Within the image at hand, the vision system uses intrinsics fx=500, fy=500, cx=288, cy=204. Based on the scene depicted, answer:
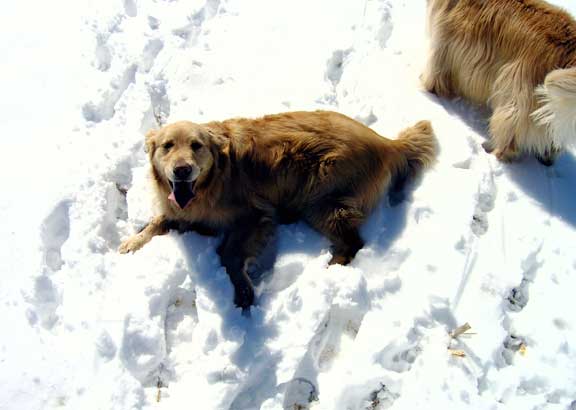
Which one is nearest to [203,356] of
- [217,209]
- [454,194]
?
[217,209]

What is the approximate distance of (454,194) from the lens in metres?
4.18

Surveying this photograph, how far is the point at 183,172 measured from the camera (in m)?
3.60

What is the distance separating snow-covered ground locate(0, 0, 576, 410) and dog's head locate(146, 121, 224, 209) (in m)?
0.51

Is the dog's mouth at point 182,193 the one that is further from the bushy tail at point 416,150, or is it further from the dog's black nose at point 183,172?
the bushy tail at point 416,150

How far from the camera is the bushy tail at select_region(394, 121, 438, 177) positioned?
438 centimetres

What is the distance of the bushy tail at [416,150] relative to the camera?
4.38m

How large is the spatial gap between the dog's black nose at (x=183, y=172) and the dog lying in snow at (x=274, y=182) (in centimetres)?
28

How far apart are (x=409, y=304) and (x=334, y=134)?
147 centimetres

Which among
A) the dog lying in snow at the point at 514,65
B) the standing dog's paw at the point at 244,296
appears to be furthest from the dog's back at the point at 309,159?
the dog lying in snow at the point at 514,65

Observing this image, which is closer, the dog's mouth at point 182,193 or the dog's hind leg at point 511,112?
the dog's mouth at point 182,193

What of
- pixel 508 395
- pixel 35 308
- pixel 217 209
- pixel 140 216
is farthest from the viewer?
pixel 140 216

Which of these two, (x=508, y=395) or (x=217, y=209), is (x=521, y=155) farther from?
(x=217, y=209)

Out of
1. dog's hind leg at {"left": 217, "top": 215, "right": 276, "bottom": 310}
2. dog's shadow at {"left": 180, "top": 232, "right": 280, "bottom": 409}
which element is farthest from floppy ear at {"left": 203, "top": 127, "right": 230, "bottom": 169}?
dog's shadow at {"left": 180, "top": 232, "right": 280, "bottom": 409}

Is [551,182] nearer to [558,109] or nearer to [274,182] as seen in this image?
[558,109]
